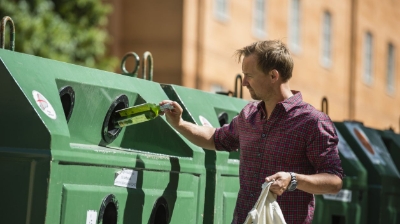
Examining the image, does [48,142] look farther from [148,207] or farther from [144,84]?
[144,84]

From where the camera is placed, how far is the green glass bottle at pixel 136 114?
4430mm

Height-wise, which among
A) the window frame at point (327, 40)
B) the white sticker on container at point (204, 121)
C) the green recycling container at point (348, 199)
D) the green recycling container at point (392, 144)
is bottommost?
the green recycling container at point (348, 199)

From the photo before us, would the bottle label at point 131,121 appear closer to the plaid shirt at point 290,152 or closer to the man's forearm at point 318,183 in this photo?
the plaid shirt at point 290,152

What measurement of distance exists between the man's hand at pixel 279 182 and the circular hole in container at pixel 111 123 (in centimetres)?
91

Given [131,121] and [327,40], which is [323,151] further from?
[327,40]

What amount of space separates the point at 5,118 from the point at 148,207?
2.85ft

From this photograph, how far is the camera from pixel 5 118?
391 centimetres

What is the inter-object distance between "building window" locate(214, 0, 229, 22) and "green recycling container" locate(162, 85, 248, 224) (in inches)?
603

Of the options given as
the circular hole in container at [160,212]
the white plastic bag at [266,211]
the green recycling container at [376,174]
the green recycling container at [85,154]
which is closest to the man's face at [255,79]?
the white plastic bag at [266,211]

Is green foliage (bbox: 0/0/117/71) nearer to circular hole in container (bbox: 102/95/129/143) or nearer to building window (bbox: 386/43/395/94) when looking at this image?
circular hole in container (bbox: 102/95/129/143)

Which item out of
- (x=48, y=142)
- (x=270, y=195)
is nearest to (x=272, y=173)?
(x=270, y=195)

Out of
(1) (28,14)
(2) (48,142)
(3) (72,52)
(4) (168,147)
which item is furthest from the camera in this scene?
(3) (72,52)

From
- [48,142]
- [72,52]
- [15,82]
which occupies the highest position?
[72,52]

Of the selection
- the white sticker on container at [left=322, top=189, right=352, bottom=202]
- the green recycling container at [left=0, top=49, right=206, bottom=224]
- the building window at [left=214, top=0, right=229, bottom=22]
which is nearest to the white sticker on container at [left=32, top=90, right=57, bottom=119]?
the green recycling container at [left=0, top=49, right=206, bottom=224]
